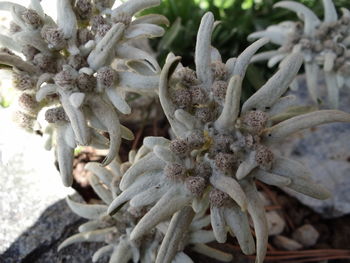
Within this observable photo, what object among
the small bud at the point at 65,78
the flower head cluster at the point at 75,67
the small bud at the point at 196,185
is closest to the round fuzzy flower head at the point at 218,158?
the small bud at the point at 196,185

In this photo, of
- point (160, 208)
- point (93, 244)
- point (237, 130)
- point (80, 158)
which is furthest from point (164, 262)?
point (80, 158)

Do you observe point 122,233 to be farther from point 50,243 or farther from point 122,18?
point 122,18

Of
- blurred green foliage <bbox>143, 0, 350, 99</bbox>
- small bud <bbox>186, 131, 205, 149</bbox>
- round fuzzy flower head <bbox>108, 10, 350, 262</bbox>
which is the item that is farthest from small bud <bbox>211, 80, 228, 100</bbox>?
blurred green foliage <bbox>143, 0, 350, 99</bbox>

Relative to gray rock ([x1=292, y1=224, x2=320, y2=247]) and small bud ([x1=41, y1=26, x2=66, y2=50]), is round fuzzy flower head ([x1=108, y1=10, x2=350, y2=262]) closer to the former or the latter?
small bud ([x1=41, y1=26, x2=66, y2=50])

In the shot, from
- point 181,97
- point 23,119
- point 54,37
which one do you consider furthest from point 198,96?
point 23,119

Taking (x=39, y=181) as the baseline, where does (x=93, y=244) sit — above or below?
below

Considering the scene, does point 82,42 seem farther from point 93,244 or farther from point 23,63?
point 93,244
